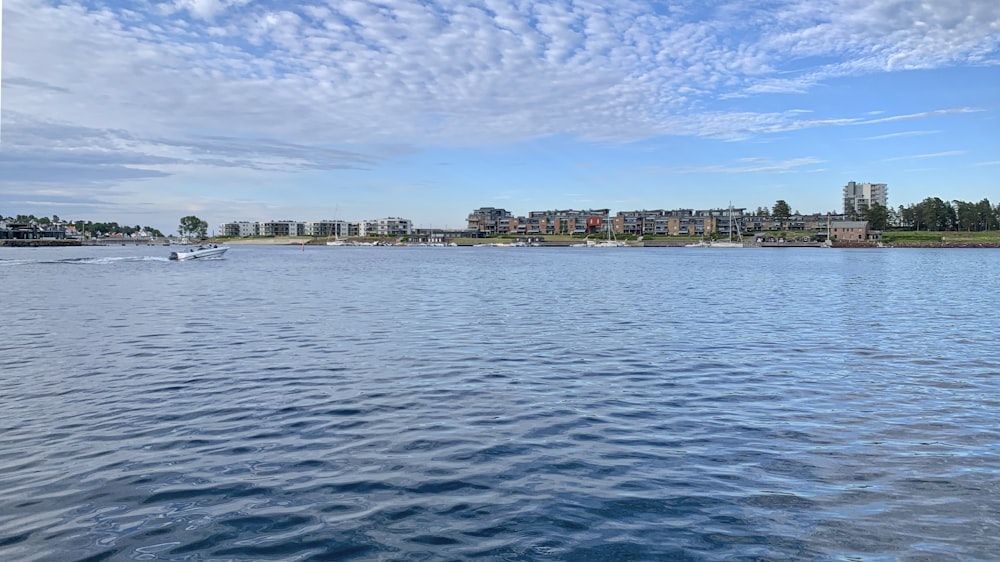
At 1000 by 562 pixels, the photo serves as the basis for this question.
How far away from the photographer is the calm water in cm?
909

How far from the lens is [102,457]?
40.8 feet

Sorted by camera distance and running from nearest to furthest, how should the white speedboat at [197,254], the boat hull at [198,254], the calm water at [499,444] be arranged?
the calm water at [499,444], the boat hull at [198,254], the white speedboat at [197,254]

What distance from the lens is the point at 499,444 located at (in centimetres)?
1327

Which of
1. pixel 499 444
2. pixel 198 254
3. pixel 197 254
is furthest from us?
pixel 198 254

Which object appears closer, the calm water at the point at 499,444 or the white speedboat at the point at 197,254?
the calm water at the point at 499,444

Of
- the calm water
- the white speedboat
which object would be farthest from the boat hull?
the calm water

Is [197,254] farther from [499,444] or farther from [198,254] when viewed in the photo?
[499,444]

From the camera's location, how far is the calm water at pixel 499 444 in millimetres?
9094

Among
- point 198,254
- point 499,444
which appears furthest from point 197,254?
point 499,444

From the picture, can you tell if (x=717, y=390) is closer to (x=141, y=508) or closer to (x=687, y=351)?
(x=687, y=351)

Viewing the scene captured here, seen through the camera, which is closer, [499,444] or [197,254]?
[499,444]

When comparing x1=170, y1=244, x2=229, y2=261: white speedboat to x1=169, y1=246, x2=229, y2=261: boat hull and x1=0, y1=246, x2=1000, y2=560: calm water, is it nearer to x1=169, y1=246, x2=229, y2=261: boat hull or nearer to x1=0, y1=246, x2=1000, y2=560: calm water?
x1=169, y1=246, x2=229, y2=261: boat hull

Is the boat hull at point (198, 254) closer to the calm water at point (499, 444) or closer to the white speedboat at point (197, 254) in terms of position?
the white speedboat at point (197, 254)

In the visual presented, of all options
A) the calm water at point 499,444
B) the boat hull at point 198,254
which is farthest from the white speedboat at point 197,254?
the calm water at point 499,444
